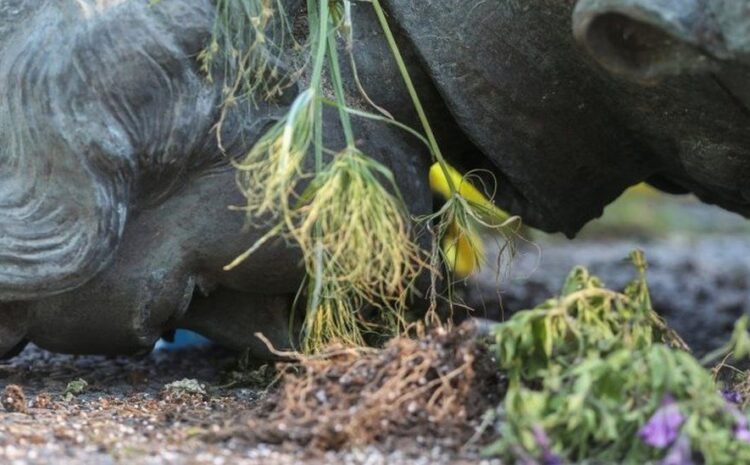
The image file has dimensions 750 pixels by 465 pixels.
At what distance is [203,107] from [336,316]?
0.24 metres

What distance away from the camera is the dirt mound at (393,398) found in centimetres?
109

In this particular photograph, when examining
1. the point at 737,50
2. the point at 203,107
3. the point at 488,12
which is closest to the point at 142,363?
the point at 203,107

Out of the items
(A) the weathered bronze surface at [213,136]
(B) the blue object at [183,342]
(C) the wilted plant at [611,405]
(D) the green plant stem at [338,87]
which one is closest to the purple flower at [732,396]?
(C) the wilted plant at [611,405]

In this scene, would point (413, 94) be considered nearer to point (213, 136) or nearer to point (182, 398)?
point (213, 136)

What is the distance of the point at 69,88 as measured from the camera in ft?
4.26

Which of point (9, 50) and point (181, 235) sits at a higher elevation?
point (9, 50)

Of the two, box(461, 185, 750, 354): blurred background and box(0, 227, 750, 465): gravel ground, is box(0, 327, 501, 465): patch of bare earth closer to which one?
box(0, 227, 750, 465): gravel ground

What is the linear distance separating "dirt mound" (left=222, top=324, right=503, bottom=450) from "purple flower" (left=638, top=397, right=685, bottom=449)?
140 mm

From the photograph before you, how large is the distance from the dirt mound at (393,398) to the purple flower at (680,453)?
153mm

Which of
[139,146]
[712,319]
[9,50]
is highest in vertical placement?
[9,50]

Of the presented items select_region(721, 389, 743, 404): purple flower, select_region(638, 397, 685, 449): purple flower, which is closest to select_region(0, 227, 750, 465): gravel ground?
select_region(638, 397, 685, 449): purple flower

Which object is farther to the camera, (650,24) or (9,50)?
(9,50)

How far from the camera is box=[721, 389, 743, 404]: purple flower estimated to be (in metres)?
1.23

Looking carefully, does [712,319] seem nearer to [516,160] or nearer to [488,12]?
[516,160]
